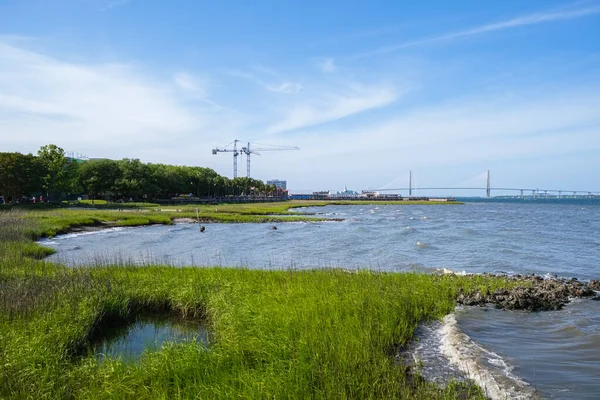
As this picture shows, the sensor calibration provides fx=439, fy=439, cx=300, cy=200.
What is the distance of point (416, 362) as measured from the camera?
32.2 ft

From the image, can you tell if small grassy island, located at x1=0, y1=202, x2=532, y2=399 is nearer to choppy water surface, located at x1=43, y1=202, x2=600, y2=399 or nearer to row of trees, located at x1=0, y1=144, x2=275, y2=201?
choppy water surface, located at x1=43, y1=202, x2=600, y2=399

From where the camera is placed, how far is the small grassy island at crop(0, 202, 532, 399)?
293 inches

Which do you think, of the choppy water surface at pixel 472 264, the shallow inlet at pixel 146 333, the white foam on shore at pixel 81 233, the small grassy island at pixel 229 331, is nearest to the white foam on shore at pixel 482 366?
the choppy water surface at pixel 472 264

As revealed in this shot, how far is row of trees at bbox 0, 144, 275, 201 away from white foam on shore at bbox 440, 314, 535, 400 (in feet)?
252

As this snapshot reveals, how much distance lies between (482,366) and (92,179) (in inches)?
4190

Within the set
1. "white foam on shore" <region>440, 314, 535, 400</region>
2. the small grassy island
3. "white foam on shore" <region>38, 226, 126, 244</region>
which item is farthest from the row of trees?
"white foam on shore" <region>440, 314, 535, 400</region>

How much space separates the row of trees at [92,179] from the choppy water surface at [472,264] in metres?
34.3

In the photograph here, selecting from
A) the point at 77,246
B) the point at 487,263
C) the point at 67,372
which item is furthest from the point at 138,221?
the point at 67,372

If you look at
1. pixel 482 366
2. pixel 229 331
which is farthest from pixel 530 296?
pixel 229 331

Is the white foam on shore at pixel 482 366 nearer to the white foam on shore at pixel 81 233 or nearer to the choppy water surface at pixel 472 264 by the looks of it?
the choppy water surface at pixel 472 264

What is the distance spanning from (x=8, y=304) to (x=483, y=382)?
1145 centimetres

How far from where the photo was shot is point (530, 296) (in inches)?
642

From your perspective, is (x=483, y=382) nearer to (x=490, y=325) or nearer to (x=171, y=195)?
(x=490, y=325)

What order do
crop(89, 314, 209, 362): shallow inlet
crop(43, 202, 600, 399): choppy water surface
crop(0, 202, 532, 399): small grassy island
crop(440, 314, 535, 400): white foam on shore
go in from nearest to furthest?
crop(0, 202, 532, 399): small grassy island < crop(440, 314, 535, 400): white foam on shore < crop(43, 202, 600, 399): choppy water surface < crop(89, 314, 209, 362): shallow inlet
